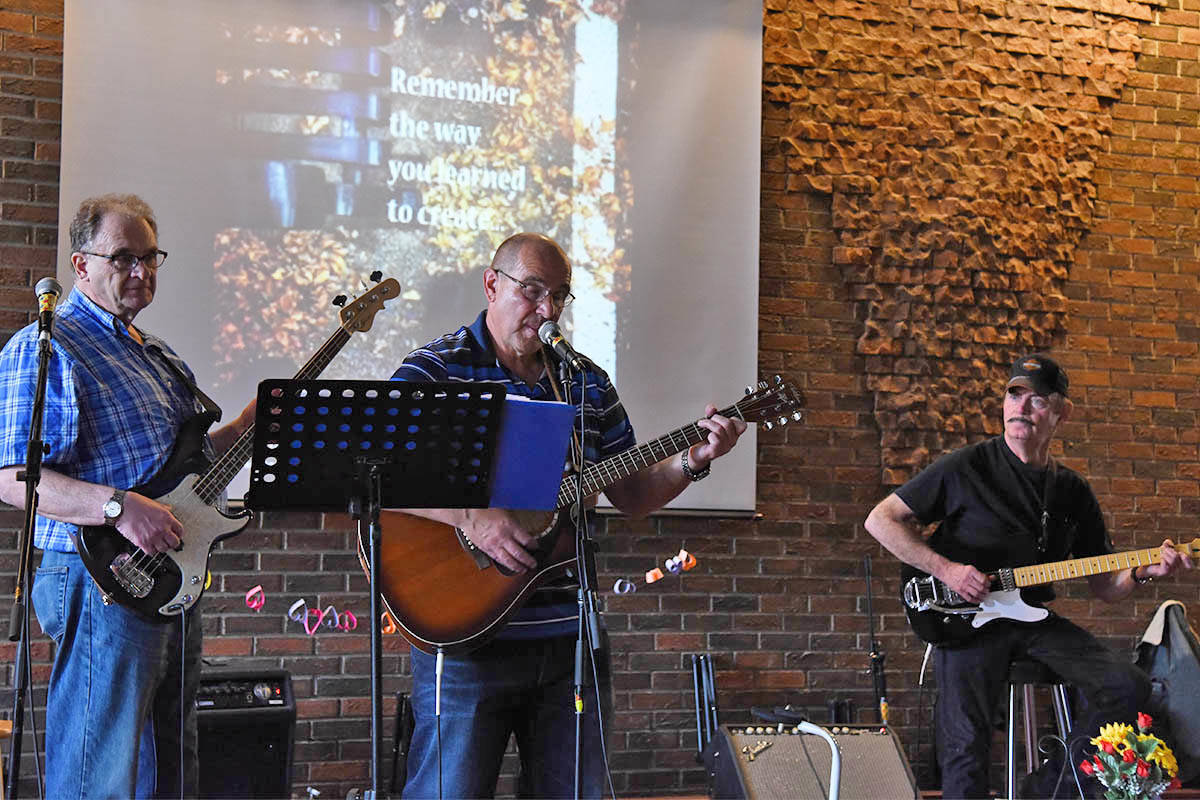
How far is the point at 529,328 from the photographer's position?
2846mm

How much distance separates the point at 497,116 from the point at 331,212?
77 cm

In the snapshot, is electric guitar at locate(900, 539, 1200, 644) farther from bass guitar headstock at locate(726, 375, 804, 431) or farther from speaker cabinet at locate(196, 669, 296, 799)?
speaker cabinet at locate(196, 669, 296, 799)

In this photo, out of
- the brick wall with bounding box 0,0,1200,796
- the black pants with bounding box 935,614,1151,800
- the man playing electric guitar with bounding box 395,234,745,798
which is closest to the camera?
the man playing electric guitar with bounding box 395,234,745,798

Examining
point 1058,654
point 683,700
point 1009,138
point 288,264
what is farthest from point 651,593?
point 1009,138

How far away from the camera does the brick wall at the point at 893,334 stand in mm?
4855

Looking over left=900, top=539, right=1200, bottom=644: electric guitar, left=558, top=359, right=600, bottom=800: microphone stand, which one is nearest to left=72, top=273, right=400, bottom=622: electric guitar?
left=558, top=359, right=600, bottom=800: microphone stand

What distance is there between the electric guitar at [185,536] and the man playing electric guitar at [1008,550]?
7.41 feet

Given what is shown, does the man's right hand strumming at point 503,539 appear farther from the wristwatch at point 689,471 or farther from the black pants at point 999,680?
the black pants at point 999,680

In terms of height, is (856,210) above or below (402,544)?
above

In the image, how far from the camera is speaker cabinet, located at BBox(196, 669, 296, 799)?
3805 millimetres

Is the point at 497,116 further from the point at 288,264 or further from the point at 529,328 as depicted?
the point at 529,328

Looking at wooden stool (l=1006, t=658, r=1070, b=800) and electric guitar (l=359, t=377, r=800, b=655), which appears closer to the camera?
electric guitar (l=359, t=377, r=800, b=655)

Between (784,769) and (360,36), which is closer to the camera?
(784,769)

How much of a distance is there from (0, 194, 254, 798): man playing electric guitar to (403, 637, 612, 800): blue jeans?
65cm
